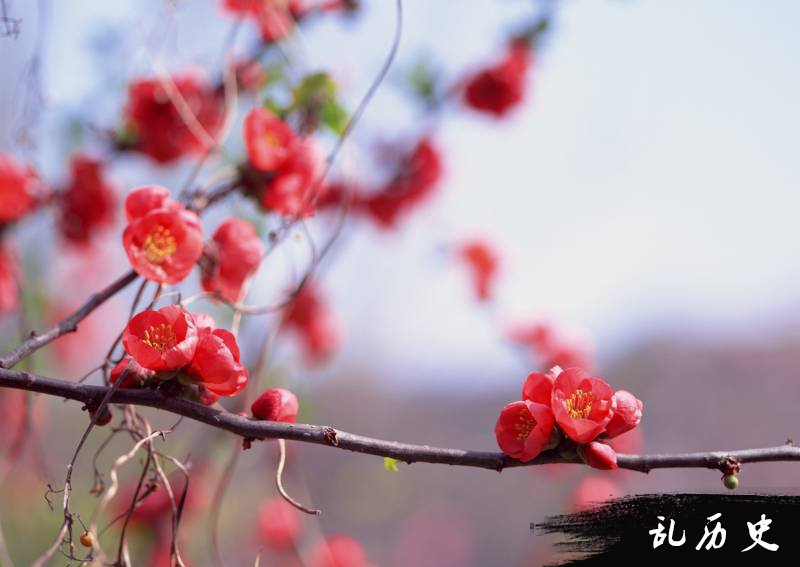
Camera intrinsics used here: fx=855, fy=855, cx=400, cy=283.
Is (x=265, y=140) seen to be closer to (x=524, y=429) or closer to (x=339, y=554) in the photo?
(x=524, y=429)

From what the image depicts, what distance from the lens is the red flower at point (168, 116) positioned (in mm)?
1353

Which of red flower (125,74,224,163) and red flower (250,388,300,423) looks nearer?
red flower (250,388,300,423)

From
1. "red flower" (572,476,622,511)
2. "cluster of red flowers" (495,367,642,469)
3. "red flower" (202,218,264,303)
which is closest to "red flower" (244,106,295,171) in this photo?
"red flower" (202,218,264,303)

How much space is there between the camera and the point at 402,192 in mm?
1759

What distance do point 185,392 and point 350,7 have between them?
95cm

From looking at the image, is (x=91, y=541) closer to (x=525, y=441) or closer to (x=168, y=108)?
(x=525, y=441)

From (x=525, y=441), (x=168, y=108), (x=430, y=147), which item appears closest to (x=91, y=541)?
(x=525, y=441)

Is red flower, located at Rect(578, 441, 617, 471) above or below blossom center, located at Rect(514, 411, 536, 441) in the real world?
below

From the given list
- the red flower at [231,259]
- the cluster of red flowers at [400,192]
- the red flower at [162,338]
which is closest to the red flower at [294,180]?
the red flower at [231,259]

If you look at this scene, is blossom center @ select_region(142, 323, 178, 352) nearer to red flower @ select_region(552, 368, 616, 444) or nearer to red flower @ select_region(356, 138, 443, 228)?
red flower @ select_region(552, 368, 616, 444)

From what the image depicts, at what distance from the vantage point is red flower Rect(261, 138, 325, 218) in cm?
98

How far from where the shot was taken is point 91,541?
1.87 feet

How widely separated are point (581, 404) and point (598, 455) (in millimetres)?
42

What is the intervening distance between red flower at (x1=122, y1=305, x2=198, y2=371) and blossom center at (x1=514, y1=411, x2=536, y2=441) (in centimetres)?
23
